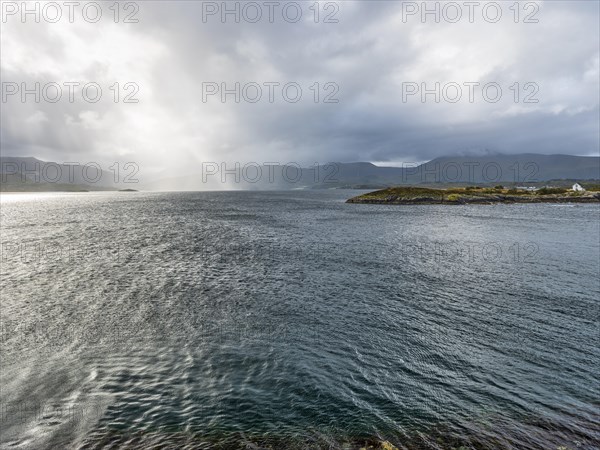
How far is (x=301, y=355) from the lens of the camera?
2381cm

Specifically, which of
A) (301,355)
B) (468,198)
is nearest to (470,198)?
(468,198)

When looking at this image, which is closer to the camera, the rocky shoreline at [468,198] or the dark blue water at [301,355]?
the dark blue water at [301,355]

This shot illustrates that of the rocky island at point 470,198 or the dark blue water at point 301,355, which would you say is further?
the rocky island at point 470,198

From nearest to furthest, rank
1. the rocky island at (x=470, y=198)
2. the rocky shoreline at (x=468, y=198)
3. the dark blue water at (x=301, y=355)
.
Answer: the dark blue water at (x=301, y=355) < the rocky shoreline at (x=468, y=198) < the rocky island at (x=470, y=198)

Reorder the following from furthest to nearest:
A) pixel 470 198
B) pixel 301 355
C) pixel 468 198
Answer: pixel 470 198
pixel 468 198
pixel 301 355

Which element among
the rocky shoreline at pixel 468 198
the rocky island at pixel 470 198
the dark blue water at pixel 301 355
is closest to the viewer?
the dark blue water at pixel 301 355

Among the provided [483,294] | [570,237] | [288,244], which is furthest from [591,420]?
[570,237]

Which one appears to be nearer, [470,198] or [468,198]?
[468,198]

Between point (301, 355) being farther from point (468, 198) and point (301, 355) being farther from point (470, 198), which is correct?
point (470, 198)

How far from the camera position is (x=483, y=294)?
3697 cm

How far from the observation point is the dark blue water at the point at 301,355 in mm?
16281

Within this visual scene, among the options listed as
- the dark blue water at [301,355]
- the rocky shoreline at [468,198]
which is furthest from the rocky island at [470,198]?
the dark blue water at [301,355]

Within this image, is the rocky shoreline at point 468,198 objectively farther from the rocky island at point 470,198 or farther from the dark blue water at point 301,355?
the dark blue water at point 301,355

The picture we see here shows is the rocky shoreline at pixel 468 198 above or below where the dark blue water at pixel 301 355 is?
above
